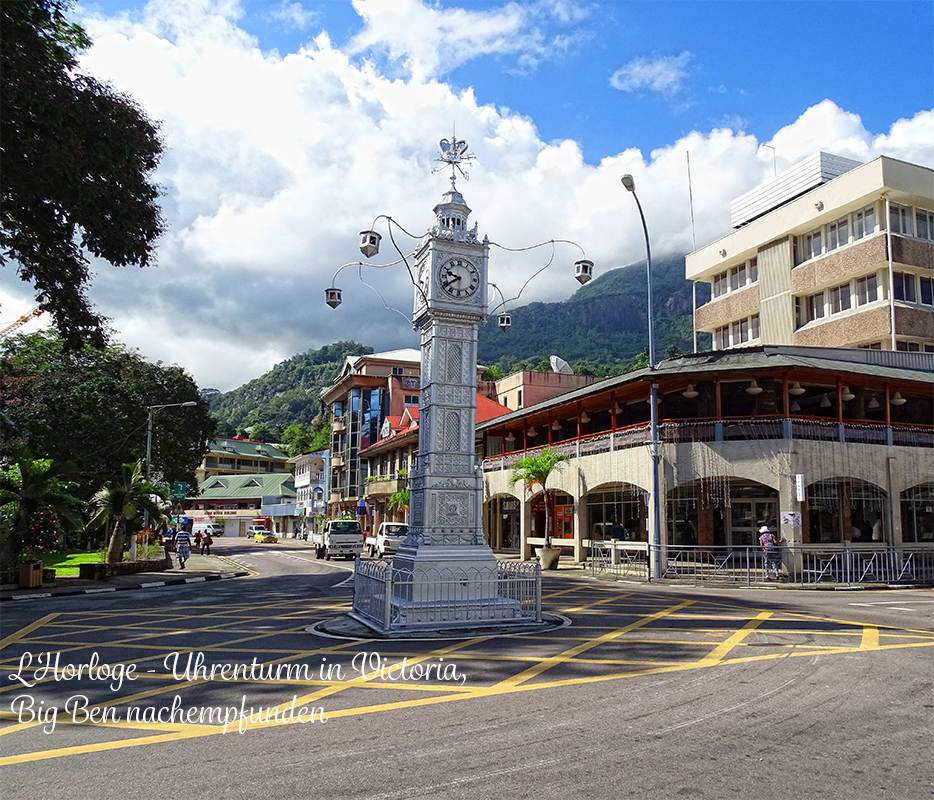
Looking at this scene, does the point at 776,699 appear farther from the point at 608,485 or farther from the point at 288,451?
the point at 288,451

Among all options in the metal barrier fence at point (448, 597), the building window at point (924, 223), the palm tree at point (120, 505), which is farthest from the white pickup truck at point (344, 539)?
the building window at point (924, 223)

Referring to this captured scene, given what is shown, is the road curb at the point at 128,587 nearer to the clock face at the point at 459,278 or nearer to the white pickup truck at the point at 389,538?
the white pickup truck at the point at 389,538

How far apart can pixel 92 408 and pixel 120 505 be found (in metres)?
17.9

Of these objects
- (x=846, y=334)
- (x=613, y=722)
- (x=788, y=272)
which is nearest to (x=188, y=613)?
(x=613, y=722)

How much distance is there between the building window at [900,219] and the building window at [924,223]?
641 millimetres

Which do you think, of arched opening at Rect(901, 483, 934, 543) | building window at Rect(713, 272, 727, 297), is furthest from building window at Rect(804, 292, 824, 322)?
arched opening at Rect(901, 483, 934, 543)

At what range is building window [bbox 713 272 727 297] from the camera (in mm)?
52000

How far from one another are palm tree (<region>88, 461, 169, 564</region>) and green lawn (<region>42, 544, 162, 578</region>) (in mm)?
2026

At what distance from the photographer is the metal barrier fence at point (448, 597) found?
12.4 meters

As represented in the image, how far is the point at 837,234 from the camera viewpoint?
42312 mm

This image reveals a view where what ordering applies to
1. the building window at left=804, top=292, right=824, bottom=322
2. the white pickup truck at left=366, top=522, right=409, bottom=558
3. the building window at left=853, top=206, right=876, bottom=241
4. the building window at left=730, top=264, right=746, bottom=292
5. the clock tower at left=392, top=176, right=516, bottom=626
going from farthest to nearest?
the building window at left=730, top=264, right=746, bottom=292 → the building window at left=804, top=292, right=824, bottom=322 → the building window at left=853, top=206, right=876, bottom=241 → the white pickup truck at left=366, top=522, right=409, bottom=558 → the clock tower at left=392, top=176, right=516, bottom=626

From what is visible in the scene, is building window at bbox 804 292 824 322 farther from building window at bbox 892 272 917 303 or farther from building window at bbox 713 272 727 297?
building window at bbox 713 272 727 297

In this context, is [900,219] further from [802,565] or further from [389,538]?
[389,538]

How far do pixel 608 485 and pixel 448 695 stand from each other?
993 inches
